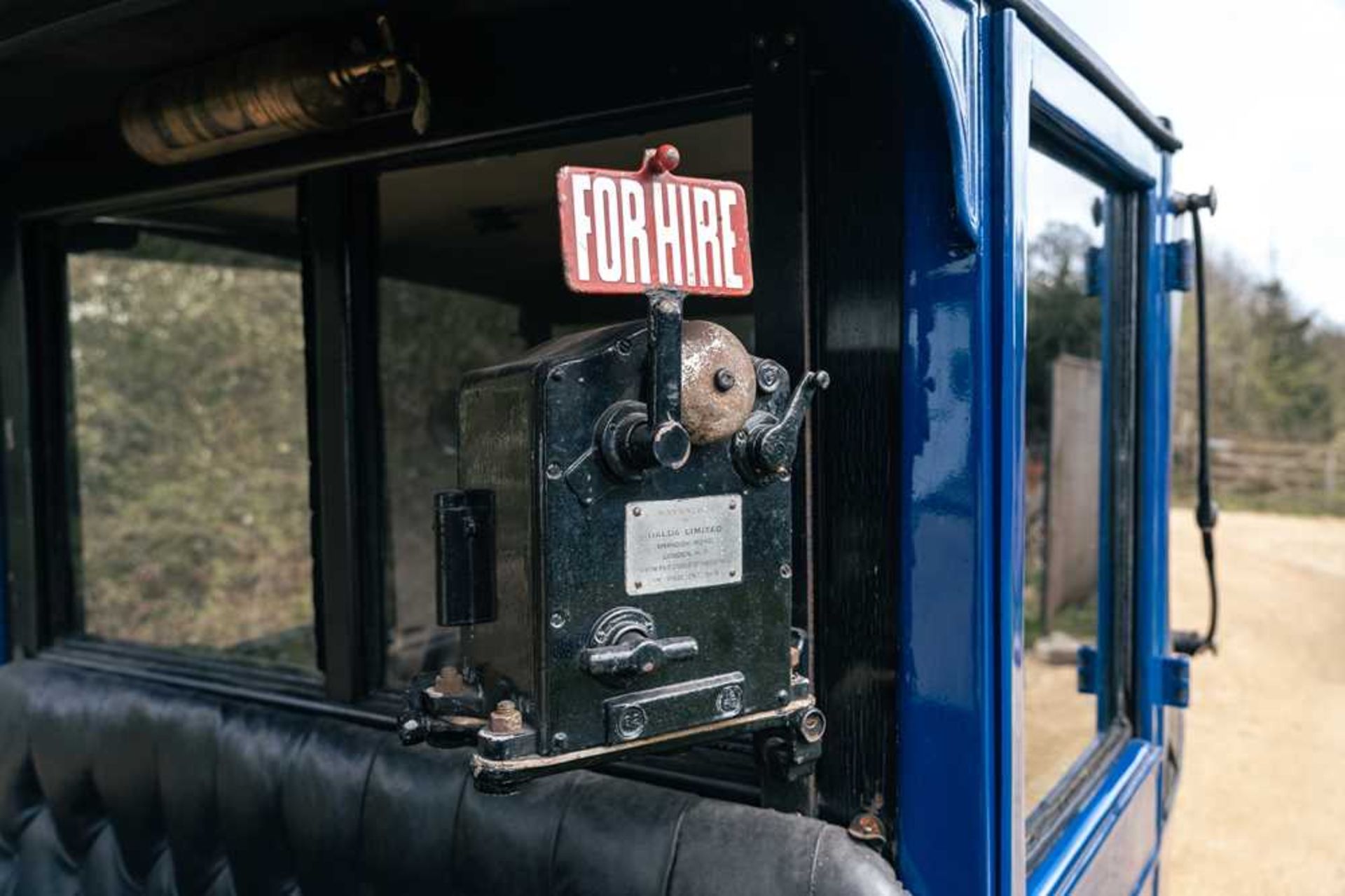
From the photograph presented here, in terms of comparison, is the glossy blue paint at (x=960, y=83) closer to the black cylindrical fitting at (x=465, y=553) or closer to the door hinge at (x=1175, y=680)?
the black cylindrical fitting at (x=465, y=553)

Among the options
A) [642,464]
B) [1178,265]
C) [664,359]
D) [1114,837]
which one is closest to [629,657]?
[642,464]

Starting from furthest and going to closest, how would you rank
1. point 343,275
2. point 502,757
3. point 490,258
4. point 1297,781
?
point 1297,781, point 490,258, point 343,275, point 502,757

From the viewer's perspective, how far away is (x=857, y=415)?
1.39m

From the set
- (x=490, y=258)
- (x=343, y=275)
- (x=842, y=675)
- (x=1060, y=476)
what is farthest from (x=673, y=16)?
(x=1060, y=476)

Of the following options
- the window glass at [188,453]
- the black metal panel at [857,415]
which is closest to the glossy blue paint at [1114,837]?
the black metal panel at [857,415]

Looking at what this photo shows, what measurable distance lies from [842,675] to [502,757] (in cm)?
54

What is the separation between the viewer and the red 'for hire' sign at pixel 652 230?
3.33 ft

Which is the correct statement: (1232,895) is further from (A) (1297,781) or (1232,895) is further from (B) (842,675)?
(B) (842,675)

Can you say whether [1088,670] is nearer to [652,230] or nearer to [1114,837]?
[1114,837]

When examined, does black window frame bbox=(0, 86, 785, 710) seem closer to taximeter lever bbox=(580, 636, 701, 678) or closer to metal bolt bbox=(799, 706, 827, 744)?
metal bolt bbox=(799, 706, 827, 744)

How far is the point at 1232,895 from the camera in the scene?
4.14 m

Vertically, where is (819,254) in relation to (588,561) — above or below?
above

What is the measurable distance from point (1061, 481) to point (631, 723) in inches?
237

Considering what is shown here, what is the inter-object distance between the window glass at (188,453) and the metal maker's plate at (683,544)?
620 centimetres
